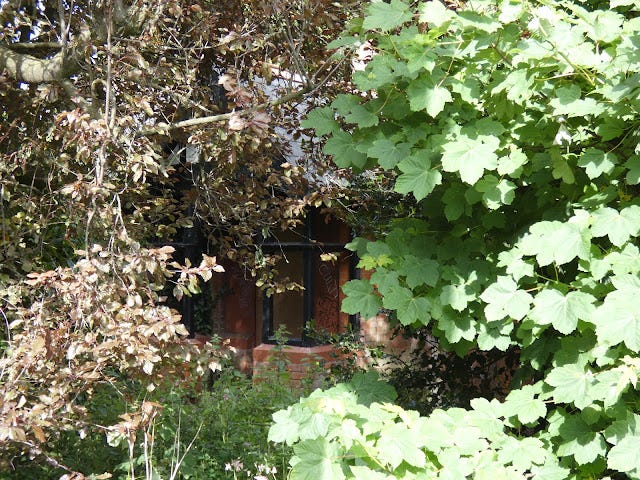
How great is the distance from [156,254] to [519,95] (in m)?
1.94

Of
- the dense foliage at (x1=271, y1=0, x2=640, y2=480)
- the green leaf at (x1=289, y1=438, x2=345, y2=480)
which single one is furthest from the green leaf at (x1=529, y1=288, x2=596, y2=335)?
the green leaf at (x1=289, y1=438, x2=345, y2=480)

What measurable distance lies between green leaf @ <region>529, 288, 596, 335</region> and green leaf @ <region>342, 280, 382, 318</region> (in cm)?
73

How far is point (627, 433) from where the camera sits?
2.62m

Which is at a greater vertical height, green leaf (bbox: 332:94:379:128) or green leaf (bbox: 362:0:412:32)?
green leaf (bbox: 362:0:412:32)

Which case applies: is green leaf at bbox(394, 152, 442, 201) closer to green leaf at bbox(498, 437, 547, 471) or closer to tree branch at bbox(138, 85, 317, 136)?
green leaf at bbox(498, 437, 547, 471)

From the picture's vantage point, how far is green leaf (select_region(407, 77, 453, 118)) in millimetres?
2846

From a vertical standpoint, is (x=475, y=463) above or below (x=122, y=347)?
below

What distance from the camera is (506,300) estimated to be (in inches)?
112

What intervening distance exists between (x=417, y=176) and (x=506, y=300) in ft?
2.00

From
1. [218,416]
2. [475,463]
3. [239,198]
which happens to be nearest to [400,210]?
[239,198]

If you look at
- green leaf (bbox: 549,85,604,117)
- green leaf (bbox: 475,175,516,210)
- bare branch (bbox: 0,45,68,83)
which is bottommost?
green leaf (bbox: 475,175,516,210)

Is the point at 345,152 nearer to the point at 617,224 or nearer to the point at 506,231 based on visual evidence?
the point at 506,231

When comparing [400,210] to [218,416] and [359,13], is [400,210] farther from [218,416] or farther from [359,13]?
[218,416]

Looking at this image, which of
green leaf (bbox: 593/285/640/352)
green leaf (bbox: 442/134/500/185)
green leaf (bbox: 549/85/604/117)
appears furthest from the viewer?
green leaf (bbox: 442/134/500/185)
